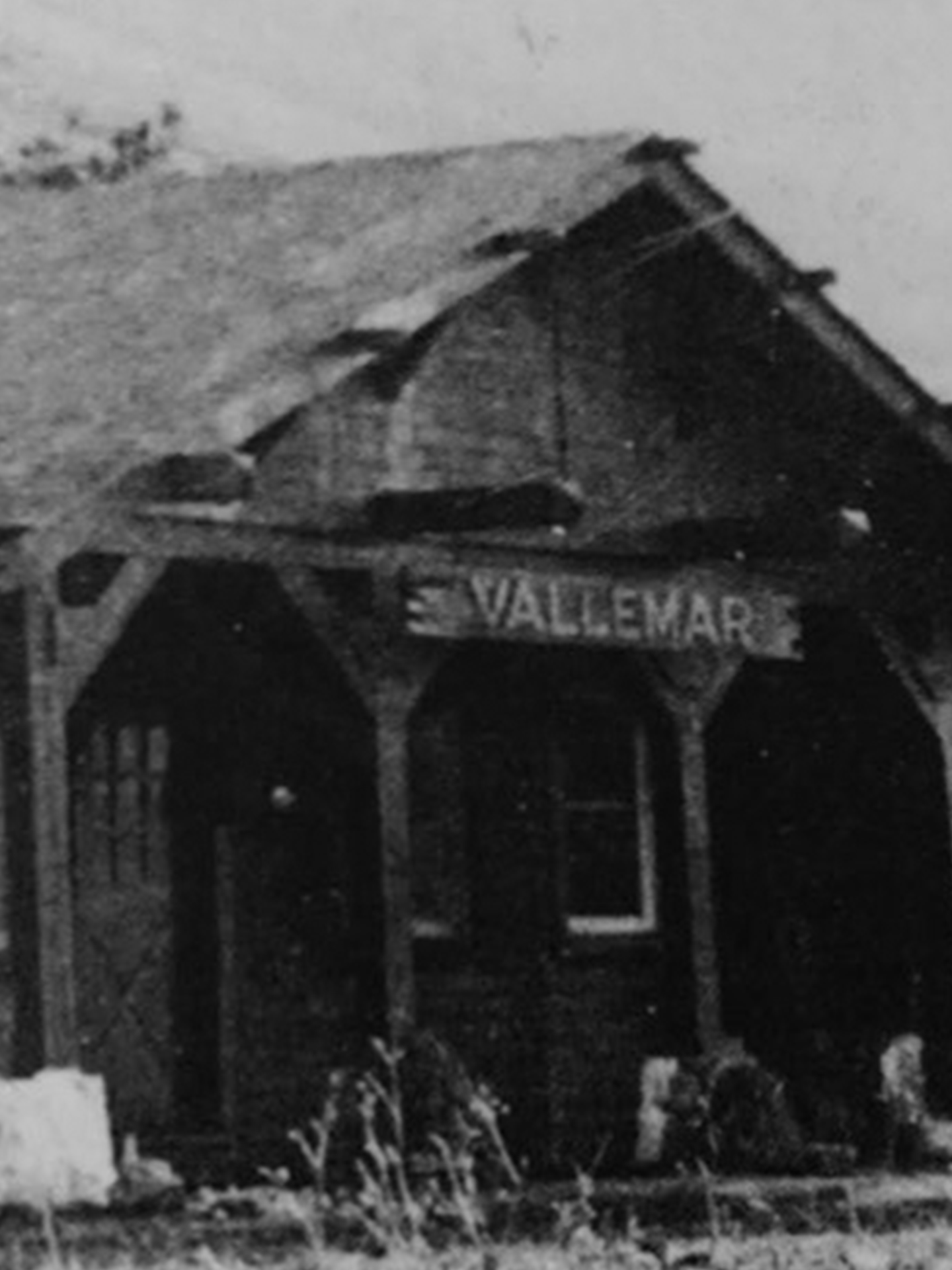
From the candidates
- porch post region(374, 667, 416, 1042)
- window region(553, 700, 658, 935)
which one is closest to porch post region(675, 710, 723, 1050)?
window region(553, 700, 658, 935)

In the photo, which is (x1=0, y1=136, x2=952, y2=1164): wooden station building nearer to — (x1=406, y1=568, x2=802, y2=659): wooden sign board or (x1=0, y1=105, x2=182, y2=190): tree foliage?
(x1=406, y1=568, x2=802, y2=659): wooden sign board

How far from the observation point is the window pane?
74.6 ft

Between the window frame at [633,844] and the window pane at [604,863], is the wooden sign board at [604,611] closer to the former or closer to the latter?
the window frame at [633,844]

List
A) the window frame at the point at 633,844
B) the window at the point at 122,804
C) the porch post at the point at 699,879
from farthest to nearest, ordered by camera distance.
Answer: the window frame at the point at 633,844
the porch post at the point at 699,879
the window at the point at 122,804

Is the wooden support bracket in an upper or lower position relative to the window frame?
upper

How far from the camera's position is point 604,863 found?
22828 millimetres

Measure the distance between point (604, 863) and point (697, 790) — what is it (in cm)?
158

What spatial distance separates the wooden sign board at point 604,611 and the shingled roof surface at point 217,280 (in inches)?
59.3

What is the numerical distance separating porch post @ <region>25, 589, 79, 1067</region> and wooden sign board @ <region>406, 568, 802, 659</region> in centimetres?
259

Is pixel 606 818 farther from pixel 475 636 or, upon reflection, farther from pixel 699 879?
pixel 475 636

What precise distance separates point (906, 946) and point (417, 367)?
16.6 feet

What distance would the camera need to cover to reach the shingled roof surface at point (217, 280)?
1827 cm

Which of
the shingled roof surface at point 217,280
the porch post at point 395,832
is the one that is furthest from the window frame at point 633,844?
the shingled roof surface at point 217,280

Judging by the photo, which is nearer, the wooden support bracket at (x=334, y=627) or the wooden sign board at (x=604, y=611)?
the wooden support bracket at (x=334, y=627)
